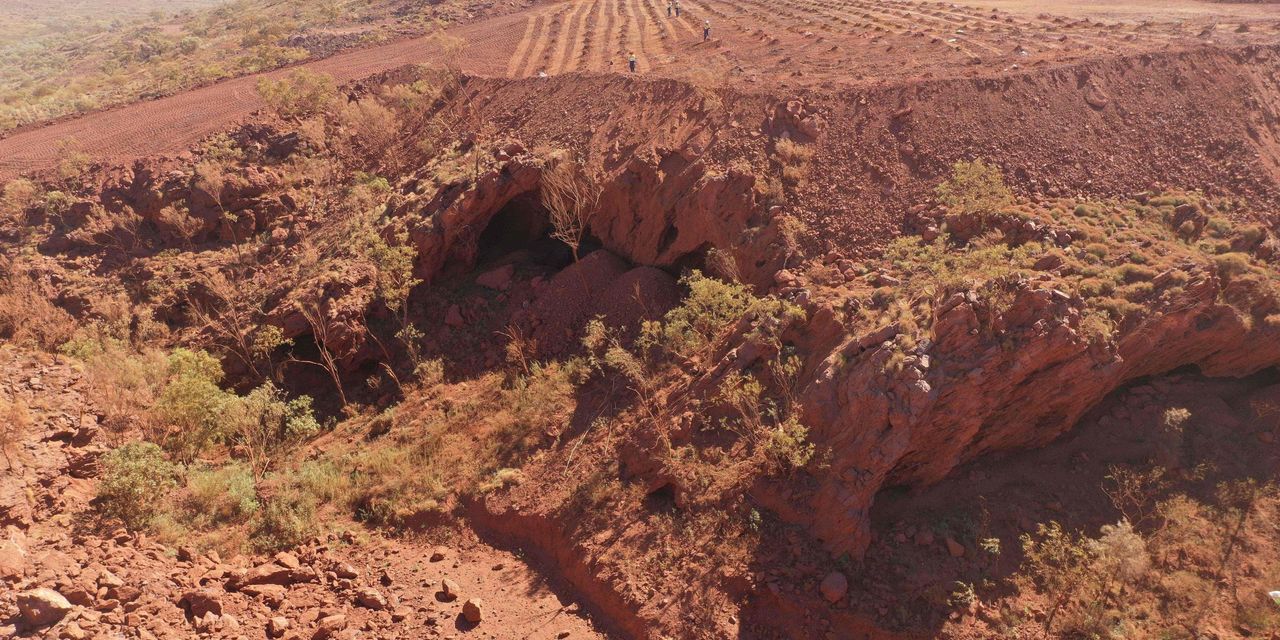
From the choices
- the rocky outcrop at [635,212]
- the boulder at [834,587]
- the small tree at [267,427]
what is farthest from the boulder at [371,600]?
the rocky outcrop at [635,212]

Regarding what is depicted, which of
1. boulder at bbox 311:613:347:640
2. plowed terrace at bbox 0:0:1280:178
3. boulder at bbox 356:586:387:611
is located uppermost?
plowed terrace at bbox 0:0:1280:178

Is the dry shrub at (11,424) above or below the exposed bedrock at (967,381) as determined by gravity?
above

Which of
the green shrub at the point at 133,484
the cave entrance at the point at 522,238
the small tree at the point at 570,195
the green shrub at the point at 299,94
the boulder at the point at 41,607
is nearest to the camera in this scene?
the boulder at the point at 41,607

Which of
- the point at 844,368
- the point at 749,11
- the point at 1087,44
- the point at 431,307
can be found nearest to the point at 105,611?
the point at 431,307

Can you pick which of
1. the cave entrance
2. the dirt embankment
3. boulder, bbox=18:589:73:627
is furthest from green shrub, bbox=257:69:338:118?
boulder, bbox=18:589:73:627

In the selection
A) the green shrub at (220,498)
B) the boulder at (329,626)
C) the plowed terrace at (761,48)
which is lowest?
the boulder at (329,626)

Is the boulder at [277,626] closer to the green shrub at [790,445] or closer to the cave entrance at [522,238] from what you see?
the green shrub at [790,445]

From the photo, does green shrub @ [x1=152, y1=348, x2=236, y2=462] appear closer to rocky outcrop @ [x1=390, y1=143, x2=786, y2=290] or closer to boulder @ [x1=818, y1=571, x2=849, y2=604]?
rocky outcrop @ [x1=390, y1=143, x2=786, y2=290]
